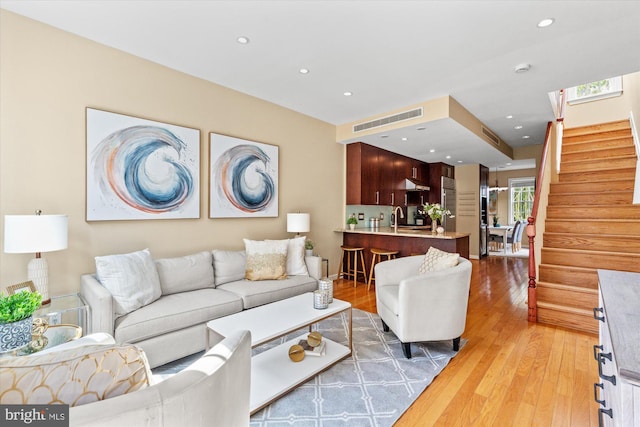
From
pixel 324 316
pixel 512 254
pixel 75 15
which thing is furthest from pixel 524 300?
pixel 75 15

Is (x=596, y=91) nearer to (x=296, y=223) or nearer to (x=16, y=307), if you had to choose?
(x=296, y=223)

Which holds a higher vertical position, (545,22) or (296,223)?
(545,22)

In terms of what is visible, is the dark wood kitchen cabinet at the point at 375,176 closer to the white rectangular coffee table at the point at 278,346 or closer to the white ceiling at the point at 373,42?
the white ceiling at the point at 373,42

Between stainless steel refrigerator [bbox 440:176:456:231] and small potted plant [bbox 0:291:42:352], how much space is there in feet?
23.8

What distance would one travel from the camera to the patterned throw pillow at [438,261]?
2.66 meters

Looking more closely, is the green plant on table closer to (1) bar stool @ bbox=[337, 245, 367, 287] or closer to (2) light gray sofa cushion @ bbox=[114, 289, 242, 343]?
(2) light gray sofa cushion @ bbox=[114, 289, 242, 343]

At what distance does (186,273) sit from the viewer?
2871 millimetres

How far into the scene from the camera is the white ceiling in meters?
2.15

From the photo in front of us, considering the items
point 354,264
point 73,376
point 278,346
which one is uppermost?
point 73,376

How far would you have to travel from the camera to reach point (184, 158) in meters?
3.16

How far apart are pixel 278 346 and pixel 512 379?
5.89 ft

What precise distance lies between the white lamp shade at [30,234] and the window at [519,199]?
10.6m

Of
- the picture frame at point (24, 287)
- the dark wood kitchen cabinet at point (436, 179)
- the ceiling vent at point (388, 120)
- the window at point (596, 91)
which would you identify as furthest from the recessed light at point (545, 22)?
the dark wood kitchen cabinet at point (436, 179)

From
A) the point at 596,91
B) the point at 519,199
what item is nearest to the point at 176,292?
the point at 596,91
